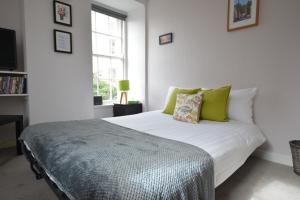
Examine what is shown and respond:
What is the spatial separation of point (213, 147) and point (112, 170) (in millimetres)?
806

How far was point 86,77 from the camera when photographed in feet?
10.6

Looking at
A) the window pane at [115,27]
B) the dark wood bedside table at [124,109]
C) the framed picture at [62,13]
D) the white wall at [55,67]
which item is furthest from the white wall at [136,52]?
the framed picture at [62,13]

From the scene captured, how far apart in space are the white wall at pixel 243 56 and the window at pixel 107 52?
95 centimetres

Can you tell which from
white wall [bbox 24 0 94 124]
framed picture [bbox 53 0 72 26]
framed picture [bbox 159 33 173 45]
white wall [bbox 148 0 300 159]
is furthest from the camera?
framed picture [bbox 159 33 173 45]

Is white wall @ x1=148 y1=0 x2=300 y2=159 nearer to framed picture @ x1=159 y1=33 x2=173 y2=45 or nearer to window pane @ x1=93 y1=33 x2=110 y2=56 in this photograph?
framed picture @ x1=159 y1=33 x2=173 y2=45

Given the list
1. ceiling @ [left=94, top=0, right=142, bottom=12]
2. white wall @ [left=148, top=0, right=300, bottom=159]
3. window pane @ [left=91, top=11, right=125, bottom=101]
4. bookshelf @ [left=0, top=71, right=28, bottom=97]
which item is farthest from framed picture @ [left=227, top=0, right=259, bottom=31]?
bookshelf @ [left=0, top=71, right=28, bottom=97]

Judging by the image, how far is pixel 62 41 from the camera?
292cm

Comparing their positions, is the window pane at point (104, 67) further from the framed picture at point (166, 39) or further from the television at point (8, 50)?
the television at point (8, 50)

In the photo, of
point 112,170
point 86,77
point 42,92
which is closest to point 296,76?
point 112,170

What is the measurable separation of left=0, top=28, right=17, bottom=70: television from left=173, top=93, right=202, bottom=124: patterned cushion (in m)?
2.28

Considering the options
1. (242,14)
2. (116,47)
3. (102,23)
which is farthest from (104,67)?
(242,14)

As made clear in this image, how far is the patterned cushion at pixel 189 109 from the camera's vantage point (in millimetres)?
2188

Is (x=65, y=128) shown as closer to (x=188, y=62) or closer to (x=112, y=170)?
(x=112, y=170)

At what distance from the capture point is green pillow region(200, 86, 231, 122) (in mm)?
2258
